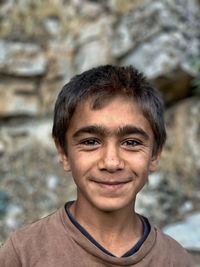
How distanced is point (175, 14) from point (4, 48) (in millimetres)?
1736

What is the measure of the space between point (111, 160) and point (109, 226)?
0.31 meters

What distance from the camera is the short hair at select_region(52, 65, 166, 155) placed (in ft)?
6.04

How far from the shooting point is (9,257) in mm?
1717

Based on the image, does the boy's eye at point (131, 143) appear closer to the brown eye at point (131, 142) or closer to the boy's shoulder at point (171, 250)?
the brown eye at point (131, 142)

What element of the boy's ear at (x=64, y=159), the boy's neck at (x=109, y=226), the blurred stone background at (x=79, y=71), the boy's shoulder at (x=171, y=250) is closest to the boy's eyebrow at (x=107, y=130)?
the boy's ear at (x=64, y=159)

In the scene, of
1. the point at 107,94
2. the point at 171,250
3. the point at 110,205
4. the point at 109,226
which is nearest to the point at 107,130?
the point at 107,94

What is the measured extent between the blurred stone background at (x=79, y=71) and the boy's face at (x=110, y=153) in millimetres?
2397

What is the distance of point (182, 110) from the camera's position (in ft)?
15.1

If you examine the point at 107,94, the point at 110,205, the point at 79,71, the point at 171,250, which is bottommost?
the point at 171,250

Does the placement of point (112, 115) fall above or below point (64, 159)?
above

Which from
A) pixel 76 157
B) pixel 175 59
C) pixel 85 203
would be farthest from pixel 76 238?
pixel 175 59

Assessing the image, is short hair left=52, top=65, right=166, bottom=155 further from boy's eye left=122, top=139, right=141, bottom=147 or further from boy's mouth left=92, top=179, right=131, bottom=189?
boy's mouth left=92, top=179, right=131, bottom=189

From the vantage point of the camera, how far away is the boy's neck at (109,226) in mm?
1840

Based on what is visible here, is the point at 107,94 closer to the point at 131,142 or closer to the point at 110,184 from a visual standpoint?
the point at 131,142
